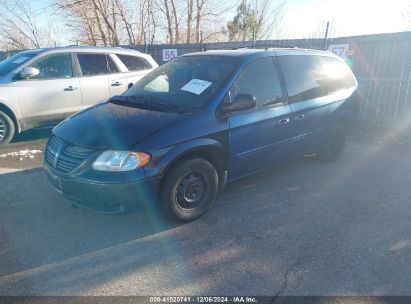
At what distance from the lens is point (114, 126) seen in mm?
3152

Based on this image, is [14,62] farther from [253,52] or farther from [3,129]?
[253,52]

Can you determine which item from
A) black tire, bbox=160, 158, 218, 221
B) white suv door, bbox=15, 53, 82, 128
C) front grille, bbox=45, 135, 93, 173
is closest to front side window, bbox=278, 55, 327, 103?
black tire, bbox=160, 158, 218, 221

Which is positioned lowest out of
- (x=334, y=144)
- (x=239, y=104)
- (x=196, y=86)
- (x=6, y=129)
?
(x=334, y=144)

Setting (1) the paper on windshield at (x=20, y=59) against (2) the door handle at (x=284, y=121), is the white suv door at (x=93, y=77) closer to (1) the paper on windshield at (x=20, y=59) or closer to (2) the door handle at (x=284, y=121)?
(1) the paper on windshield at (x=20, y=59)

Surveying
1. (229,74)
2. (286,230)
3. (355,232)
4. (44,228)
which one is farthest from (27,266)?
(355,232)

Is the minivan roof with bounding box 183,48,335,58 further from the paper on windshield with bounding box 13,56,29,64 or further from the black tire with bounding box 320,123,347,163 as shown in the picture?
the paper on windshield with bounding box 13,56,29,64

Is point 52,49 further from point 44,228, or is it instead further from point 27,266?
point 27,266

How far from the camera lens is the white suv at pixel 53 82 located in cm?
579

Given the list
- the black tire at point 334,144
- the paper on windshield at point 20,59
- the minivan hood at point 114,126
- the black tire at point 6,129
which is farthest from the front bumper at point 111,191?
the paper on windshield at point 20,59

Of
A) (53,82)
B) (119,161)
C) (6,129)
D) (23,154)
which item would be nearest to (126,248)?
(119,161)

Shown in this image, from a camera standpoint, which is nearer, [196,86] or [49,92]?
[196,86]

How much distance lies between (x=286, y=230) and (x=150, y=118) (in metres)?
1.81

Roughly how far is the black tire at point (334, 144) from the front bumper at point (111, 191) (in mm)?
3223

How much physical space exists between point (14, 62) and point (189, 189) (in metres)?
4.81
